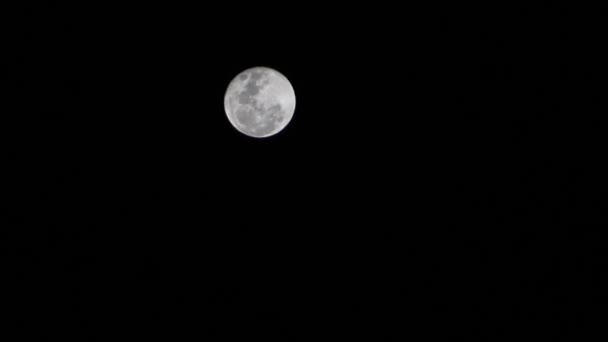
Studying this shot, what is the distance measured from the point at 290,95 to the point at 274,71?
0.33 meters

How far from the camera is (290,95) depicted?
4.23 metres

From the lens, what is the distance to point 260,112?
13.5ft

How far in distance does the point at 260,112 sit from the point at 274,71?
0.52m

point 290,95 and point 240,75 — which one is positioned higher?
point 240,75

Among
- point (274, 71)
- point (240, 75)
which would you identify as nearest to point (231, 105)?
point (240, 75)

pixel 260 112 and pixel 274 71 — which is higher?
pixel 274 71

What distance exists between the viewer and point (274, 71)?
4242mm

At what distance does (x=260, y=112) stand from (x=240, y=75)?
20.1 inches

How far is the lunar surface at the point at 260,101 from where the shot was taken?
4.11 m

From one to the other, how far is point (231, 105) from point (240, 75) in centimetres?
35

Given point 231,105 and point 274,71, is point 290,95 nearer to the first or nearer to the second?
point 274,71

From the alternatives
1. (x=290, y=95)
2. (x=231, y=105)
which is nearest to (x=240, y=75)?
(x=231, y=105)

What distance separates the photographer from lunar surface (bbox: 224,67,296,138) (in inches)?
162

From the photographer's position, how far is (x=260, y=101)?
4.10 metres
